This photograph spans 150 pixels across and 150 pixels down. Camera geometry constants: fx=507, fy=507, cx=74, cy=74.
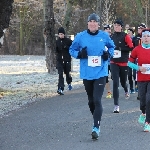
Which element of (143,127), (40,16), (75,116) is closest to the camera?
(143,127)

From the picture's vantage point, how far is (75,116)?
10.9 m

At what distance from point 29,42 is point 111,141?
54111mm

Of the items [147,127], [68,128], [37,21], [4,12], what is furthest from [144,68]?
[37,21]

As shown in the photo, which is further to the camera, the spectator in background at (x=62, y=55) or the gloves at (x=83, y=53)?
the spectator in background at (x=62, y=55)

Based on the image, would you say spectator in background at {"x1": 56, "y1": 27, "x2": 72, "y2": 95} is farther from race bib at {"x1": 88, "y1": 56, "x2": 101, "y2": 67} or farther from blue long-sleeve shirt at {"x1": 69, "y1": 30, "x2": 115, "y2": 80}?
race bib at {"x1": 88, "y1": 56, "x2": 101, "y2": 67}

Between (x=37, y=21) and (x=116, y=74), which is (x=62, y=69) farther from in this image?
(x=37, y=21)

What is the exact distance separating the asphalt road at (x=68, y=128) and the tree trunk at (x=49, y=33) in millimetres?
8718

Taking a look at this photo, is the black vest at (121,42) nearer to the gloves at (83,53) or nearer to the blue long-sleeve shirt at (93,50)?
the blue long-sleeve shirt at (93,50)

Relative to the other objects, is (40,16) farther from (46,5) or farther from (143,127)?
(143,127)

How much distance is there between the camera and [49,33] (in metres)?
22.0

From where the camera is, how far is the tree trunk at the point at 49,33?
70.2 feet

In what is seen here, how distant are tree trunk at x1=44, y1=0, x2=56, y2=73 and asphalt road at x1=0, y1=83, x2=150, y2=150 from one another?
28.6 feet

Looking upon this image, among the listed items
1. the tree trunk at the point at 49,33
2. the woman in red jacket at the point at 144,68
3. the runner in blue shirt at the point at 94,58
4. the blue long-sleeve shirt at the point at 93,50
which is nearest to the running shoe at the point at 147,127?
the woman in red jacket at the point at 144,68

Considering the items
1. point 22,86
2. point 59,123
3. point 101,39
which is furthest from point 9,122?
point 22,86
